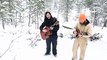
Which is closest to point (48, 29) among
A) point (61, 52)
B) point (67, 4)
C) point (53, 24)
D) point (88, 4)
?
point (53, 24)

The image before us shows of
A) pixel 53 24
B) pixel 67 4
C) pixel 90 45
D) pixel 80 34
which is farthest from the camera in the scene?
pixel 67 4

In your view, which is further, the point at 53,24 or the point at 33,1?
the point at 33,1

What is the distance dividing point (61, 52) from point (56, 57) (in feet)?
4.14

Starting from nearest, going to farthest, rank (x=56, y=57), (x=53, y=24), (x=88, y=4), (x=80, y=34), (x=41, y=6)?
(x=80, y=34) → (x=53, y=24) → (x=56, y=57) → (x=88, y=4) → (x=41, y=6)

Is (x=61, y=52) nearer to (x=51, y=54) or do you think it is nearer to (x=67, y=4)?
(x=51, y=54)

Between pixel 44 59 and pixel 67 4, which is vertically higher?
pixel 67 4

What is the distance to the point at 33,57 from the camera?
8578mm

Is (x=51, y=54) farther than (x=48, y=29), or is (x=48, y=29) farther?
(x=51, y=54)

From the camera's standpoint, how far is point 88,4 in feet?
131

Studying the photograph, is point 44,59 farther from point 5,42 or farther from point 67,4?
point 67,4

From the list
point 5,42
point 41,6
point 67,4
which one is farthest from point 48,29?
point 67,4

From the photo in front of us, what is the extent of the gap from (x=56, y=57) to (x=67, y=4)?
49.2m

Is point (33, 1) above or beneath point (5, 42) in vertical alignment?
above

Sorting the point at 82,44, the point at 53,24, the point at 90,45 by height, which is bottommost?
the point at 90,45
